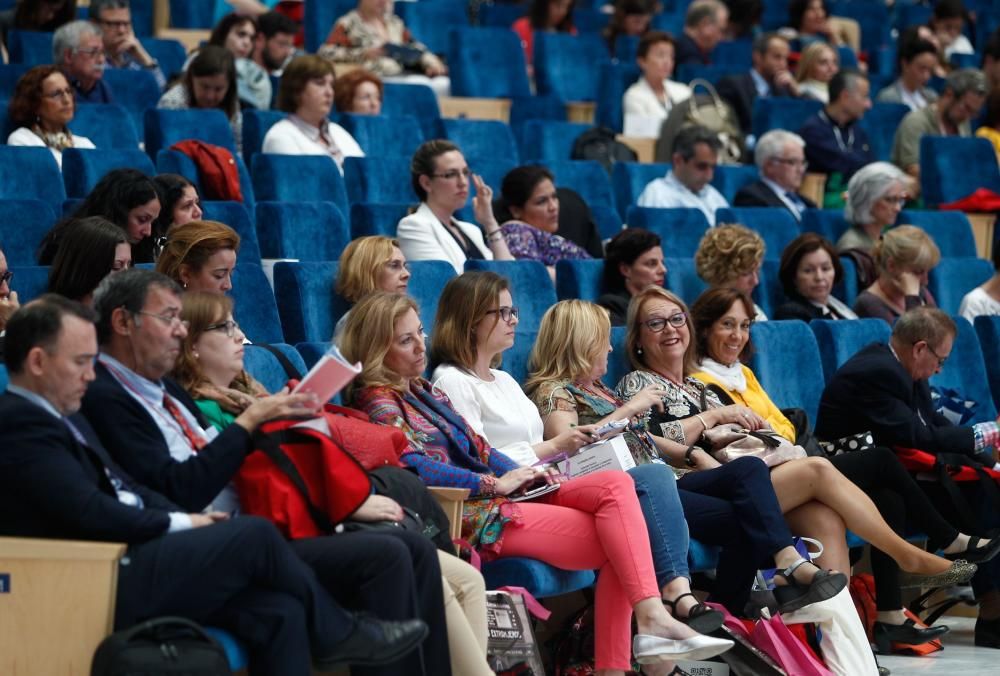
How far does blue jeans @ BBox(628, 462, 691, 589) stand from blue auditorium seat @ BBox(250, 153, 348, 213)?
5.56ft

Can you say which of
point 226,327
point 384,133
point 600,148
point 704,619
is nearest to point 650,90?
point 600,148

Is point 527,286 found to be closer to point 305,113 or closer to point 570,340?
point 570,340

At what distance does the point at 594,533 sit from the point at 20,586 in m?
1.25

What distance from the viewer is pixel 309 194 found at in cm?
478

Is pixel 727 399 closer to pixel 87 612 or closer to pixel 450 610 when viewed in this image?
pixel 450 610

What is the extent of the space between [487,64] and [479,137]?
1069 millimetres

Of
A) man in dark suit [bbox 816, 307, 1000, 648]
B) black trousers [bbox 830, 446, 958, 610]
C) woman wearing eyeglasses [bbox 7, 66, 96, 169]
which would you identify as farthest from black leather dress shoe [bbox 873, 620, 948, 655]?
woman wearing eyeglasses [bbox 7, 66, 96, 169]

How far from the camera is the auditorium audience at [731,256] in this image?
4.59 meters

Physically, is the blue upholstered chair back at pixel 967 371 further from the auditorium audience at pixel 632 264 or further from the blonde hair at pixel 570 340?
the blonde hair at pixel 570 340

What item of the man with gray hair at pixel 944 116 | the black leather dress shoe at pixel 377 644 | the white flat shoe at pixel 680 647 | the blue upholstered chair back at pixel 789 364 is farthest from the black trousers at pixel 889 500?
the man with gray hair at pixel 944 116

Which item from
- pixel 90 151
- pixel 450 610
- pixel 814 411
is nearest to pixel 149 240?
pixel 90 151

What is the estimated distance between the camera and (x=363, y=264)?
3.73m

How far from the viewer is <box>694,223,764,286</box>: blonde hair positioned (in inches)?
181

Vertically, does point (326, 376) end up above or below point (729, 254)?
above
